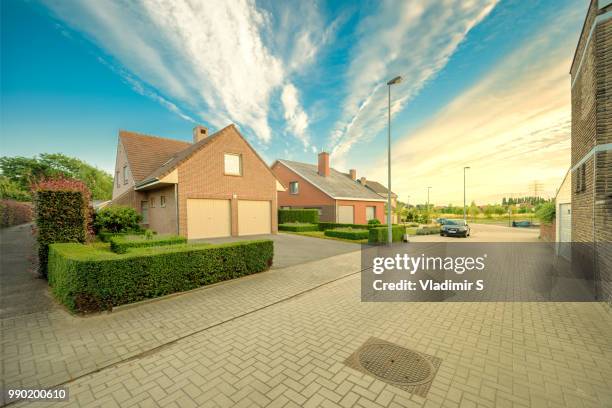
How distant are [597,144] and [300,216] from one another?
18249 mm

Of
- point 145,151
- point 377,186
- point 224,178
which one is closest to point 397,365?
point 224,178

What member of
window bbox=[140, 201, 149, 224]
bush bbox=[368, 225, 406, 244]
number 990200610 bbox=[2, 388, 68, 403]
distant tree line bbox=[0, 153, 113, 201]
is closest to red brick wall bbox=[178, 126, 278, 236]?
window bbox=[140, 201, 149, 224]

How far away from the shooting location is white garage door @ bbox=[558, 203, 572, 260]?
30.2 ft

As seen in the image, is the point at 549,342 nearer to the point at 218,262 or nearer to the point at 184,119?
the point at 218,262

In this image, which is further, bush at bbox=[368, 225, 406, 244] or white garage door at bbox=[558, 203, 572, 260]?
bush at bbox=[368, 225, 406, 244]

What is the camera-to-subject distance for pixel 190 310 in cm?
504

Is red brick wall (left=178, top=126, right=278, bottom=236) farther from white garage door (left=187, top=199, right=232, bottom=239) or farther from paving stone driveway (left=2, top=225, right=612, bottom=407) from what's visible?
paving stone driveway (left=2, top=225, right=612, bottom=407)

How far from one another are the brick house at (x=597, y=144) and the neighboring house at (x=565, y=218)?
2324 mm

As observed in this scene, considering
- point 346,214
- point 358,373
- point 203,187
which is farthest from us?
point 346,214

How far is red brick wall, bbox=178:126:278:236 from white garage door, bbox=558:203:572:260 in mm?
15786

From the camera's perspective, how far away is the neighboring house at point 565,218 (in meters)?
8.98

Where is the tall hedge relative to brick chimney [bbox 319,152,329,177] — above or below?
→ below

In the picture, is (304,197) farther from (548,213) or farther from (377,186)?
(377,186)

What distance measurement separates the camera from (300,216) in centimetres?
2206
